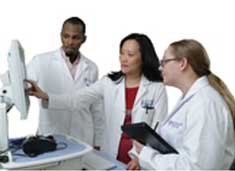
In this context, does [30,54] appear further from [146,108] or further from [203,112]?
[203,112]

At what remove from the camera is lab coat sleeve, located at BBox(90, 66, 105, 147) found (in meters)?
2.80

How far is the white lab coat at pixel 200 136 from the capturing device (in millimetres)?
1485

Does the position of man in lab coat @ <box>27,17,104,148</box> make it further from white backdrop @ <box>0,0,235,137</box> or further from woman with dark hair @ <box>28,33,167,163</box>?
white backdrop @ <box>0,0,235,137</box>

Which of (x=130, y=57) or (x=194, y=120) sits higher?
(x=130, y=57)

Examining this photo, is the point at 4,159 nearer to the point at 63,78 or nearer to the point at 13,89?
the point at 13,89

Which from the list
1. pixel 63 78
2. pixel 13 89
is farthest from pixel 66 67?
pixel 13 89

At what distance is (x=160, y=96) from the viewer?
7.49 feet

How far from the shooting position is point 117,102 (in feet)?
7.45

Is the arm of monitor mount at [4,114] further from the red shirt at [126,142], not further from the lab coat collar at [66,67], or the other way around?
the lab coat collar at [66,67]

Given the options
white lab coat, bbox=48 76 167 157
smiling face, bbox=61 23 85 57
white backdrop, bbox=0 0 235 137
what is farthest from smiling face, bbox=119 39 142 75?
white backdrop, bbox=0 0 235 137

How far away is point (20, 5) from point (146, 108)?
5.86 feet

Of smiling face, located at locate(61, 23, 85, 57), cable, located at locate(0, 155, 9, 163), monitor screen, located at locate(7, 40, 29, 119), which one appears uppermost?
smiling face, located at locate(61, 23, 85, 57)

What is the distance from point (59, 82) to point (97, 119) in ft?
1.25

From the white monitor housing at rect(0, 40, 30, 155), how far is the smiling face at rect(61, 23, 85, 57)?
35.1 inches
